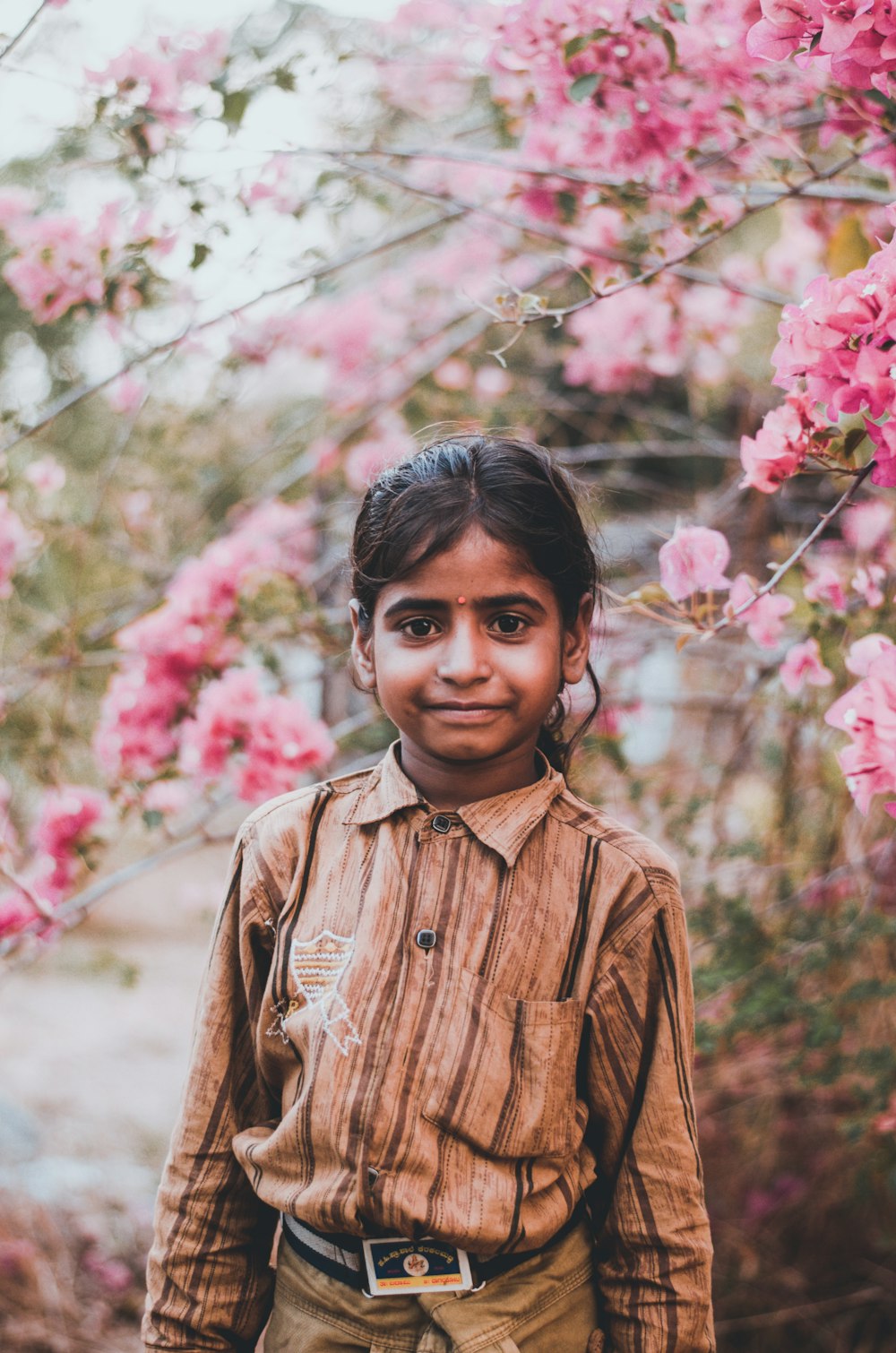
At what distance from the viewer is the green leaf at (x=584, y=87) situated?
1.68m

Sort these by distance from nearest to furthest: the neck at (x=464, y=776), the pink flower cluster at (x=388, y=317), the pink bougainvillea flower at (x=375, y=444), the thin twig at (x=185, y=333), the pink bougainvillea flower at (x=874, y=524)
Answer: the neck at (x=464, y=776) → the thin twig at (x=185, y=333) → the pink bougainvillea flower at (x=874, y=524) → the pink bougainvillea flower at (x=375, y=444) → the pink flower cluster at (x=388, y=317)

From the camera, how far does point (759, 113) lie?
212cm

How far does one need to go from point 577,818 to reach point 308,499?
246 centimetres

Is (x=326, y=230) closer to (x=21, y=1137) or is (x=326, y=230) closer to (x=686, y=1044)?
(x=686, y=1044)

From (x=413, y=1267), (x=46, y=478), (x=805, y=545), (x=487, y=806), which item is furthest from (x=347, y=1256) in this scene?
(x=46, y=478)

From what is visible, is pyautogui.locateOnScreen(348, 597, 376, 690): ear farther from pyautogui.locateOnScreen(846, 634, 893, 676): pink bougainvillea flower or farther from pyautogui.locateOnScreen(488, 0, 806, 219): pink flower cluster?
pyautogui.locateOnScreen(488, 0, 806, 219): pink flower cluster

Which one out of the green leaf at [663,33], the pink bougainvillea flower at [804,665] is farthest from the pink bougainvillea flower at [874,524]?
the green leaf at [663,33]

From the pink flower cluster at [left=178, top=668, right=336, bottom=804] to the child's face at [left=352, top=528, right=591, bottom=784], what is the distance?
1.06 metres

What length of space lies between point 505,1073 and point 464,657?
1.29 ft

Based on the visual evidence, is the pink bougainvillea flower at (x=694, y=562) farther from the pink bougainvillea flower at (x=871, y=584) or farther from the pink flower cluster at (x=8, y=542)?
the pink flower cluster at (x=8, y=542)

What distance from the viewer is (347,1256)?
1083 millimetres

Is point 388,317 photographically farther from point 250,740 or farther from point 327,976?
point 327,976

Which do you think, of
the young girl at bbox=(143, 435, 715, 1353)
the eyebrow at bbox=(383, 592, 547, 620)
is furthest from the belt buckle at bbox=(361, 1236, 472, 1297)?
the eyebrow at bbox=(383, 592, 547, 620)

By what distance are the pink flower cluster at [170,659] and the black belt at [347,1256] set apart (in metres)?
1.34
